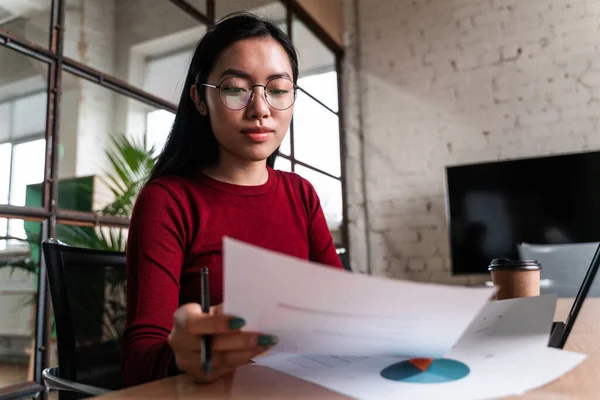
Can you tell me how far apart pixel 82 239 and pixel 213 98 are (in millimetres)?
1030

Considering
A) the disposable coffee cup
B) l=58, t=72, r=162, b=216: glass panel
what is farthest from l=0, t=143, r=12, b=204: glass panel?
the disposable coffee cup

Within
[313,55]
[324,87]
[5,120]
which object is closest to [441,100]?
[324,87]

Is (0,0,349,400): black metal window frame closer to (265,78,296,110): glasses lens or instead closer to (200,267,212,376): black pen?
(265,78,296,110): glasses lens

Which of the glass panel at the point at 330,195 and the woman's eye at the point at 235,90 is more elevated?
the glass panel at the point at 330,195

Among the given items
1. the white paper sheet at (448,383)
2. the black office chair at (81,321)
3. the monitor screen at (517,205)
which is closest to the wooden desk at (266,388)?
the white paper sheet at (448,383)

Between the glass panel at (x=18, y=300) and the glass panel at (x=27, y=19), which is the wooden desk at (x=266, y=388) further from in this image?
the glass panel at (x=27, y=19)

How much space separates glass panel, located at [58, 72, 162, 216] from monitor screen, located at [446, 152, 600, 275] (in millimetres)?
1808

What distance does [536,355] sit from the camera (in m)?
0.41

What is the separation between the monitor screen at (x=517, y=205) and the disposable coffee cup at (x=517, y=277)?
2.05 meters

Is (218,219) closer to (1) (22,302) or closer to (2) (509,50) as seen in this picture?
(1) (22,302)

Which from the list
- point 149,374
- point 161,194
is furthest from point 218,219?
point 149,374

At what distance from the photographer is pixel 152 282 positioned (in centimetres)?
58

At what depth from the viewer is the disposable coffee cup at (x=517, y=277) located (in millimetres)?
691

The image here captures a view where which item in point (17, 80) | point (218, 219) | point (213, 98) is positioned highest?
point (17, 80)
